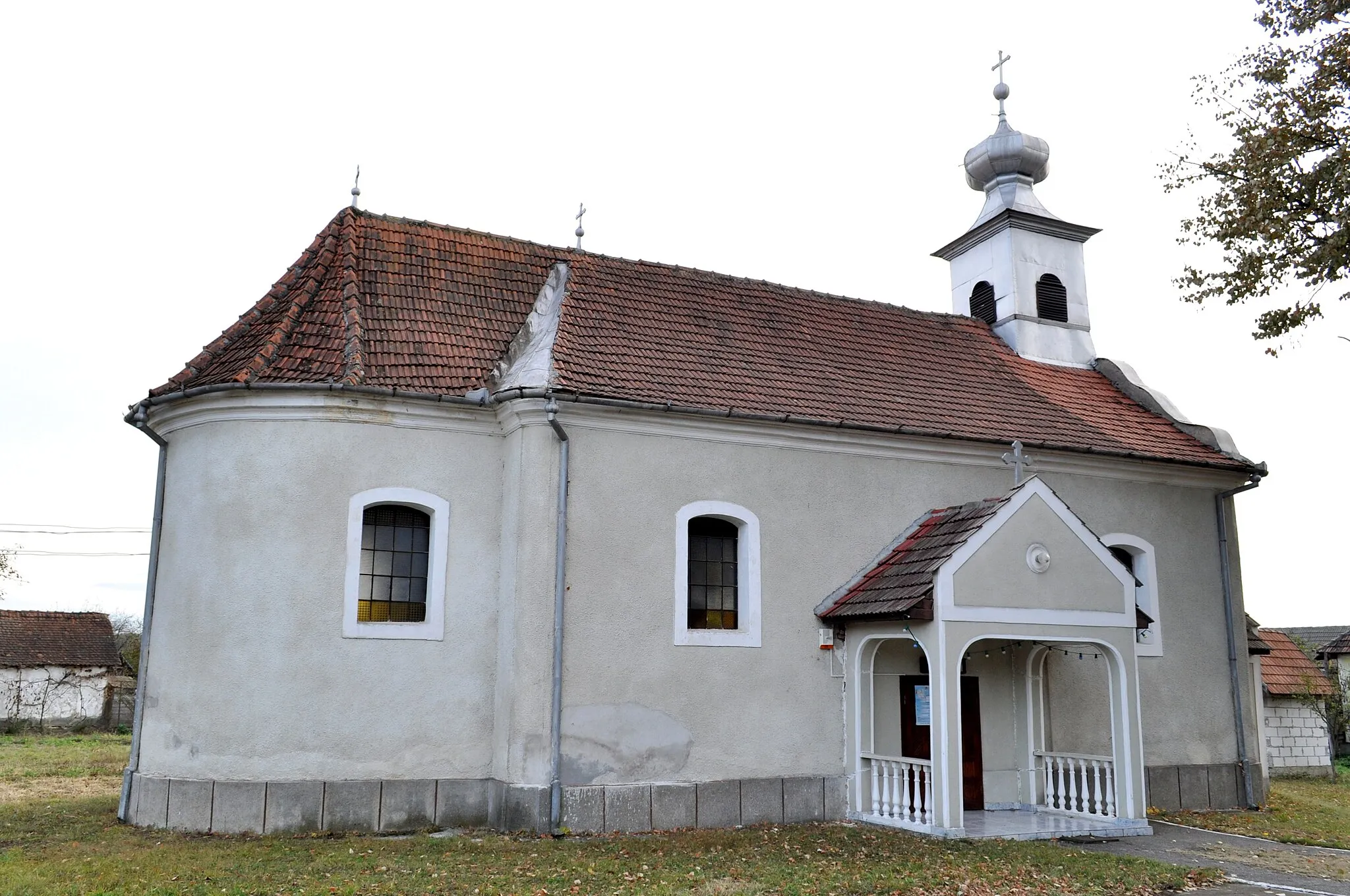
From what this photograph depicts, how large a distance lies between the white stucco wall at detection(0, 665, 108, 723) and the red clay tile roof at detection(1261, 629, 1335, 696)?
3127 centimetres

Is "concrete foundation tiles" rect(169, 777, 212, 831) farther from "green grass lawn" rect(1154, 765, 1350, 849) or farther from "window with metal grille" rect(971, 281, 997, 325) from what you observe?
"window with metal grille" rect(971, 281, 997, 325)

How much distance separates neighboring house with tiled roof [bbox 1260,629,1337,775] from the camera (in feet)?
80.2

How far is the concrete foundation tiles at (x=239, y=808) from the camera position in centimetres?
1173

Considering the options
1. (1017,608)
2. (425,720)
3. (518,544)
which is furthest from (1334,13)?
(425,720)

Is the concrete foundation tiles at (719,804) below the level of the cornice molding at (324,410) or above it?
below

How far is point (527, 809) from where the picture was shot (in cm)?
1188

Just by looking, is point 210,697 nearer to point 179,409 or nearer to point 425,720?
point 425,720

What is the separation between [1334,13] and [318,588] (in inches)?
480

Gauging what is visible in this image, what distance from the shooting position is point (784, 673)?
A: 44.7 feet

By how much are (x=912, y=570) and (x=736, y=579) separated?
2.22m

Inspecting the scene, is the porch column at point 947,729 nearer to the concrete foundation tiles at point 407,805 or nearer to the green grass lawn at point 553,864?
the green grass lawn at point 553,864

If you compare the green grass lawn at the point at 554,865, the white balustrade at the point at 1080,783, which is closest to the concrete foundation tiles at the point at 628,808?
the green grass lawn at the point at 554,865

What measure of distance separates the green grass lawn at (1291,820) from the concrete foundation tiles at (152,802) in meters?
12.6

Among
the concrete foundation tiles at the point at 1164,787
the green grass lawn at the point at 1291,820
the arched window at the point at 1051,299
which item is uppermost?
the arched window at the point at 1051,299
